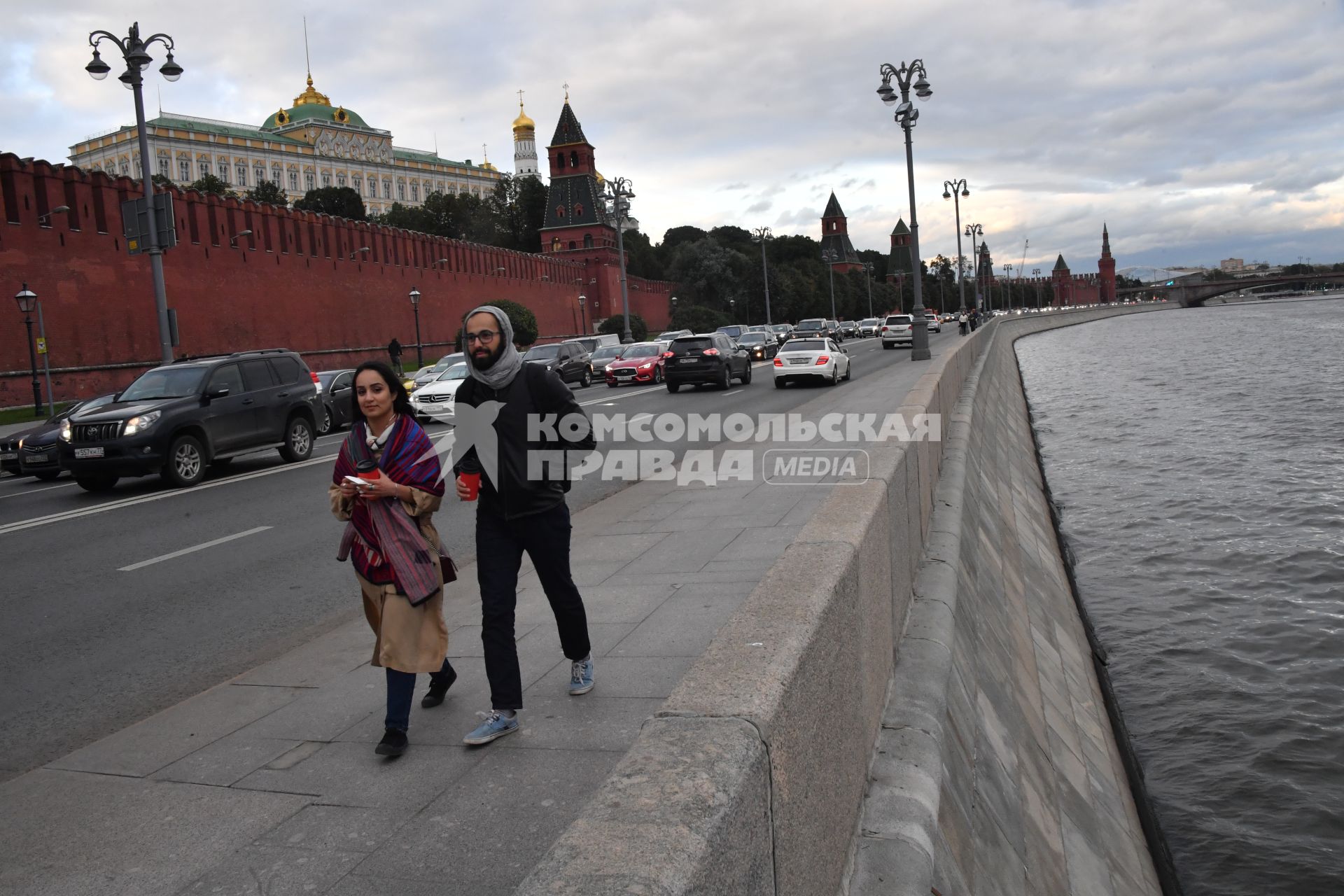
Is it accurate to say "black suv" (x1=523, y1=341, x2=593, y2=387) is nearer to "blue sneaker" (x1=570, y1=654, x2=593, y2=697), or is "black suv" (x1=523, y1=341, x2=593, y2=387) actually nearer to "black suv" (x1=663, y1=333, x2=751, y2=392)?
"black suv" (x1=663, y1=333, x2=751, y2=392)

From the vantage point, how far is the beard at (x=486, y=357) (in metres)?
4.32

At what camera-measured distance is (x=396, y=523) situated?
4242mm

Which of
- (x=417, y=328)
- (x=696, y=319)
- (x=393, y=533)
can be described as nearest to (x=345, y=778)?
(x=393, y=533)

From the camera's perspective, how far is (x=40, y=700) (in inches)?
228

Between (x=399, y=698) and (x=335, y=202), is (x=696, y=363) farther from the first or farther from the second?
(x=335, y=202)

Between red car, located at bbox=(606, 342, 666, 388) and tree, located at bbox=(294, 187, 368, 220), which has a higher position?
tree, located at bbox=(294, 187, 368, 220)

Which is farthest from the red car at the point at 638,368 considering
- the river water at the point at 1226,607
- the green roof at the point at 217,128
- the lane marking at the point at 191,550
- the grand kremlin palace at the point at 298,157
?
the green roof at the point at 217,128

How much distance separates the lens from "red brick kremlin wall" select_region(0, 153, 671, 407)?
113 feet

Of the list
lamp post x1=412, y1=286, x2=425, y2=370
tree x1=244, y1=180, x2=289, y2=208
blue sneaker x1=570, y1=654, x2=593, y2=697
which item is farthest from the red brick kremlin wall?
tree x1=244, y1=180, x2=289, y2=208

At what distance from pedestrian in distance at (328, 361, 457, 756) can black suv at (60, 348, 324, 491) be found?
1142 centimetres

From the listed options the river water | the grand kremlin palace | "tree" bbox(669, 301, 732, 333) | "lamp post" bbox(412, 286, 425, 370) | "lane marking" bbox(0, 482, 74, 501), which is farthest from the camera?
the grand kremlin palace

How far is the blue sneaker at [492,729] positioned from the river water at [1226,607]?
5356 mm

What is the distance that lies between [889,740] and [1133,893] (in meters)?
3.40

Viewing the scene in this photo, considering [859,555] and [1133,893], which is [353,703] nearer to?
[859,555]
